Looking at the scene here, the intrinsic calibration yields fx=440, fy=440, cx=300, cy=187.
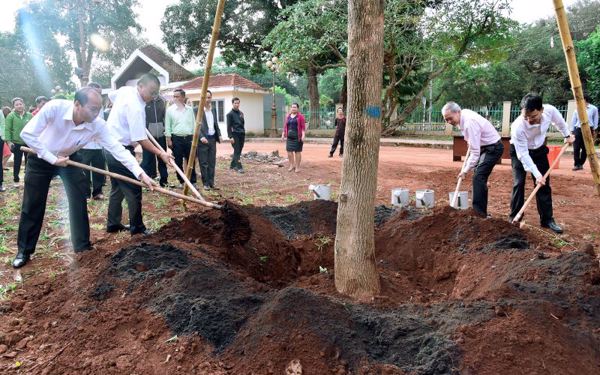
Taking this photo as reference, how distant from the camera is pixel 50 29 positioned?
32.9 m

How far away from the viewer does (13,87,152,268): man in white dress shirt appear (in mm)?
3859

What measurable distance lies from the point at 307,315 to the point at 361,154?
1080 mm

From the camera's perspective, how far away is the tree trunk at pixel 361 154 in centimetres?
270

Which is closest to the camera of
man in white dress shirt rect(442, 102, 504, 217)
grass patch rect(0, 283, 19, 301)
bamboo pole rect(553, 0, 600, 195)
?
bamboo pole rect(553, 0, 600, 195)

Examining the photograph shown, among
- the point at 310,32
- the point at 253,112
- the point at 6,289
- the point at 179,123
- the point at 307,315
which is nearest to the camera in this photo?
the point at 307,315

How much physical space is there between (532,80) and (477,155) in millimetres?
25232

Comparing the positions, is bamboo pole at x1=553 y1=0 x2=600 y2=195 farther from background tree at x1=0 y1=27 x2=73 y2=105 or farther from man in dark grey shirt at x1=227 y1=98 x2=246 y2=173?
background tree at x1=0 y1=27 x2=73 y2=105

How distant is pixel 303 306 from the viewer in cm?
243

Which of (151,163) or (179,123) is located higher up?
(179,123)

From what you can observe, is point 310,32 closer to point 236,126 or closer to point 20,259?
point 236,126

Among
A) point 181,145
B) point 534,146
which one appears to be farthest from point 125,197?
point 534,146

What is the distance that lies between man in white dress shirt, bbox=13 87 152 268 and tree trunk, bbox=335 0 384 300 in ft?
7.25

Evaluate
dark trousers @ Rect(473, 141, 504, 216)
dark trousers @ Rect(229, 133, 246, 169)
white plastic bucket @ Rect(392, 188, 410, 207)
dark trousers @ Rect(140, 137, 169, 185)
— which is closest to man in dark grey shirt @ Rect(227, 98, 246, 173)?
dark trousers @ Rect(229, 133, 246, 169)

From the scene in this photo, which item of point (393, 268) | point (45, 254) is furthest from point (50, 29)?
point (393, 268)
